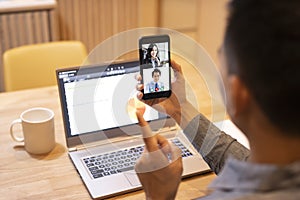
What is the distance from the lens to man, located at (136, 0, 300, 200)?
2.13ft

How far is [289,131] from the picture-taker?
69cm

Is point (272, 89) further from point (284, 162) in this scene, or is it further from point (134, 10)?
point (134, 10)

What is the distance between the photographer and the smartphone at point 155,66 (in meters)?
1.20

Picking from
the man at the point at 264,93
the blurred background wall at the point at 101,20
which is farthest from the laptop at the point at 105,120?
the blurred background wall at the point at 101,20

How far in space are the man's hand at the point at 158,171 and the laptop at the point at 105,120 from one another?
0.57 ft

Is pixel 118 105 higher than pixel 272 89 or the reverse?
the reverse

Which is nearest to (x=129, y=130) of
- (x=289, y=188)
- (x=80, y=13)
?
(x=289, y=188)

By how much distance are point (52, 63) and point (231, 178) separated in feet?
4.55

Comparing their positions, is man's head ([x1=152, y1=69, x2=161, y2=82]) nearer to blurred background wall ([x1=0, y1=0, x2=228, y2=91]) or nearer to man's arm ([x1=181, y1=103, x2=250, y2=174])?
man's arm ([x1=181, y1=103, x2=250, y2=174])

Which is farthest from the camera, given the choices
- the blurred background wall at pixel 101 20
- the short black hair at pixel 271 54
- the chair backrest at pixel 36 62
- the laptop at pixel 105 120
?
the blurred background wall at pixel 101 20

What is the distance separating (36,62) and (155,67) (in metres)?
0.92

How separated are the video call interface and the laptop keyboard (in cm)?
18

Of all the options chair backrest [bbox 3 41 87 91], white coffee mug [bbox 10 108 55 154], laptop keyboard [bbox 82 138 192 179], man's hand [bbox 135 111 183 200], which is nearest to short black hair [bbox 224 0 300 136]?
man's hand [bbox 135 111 183 200]

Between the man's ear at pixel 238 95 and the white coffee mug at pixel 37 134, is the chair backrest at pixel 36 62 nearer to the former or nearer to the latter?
the white coffee mug at pixel 37 134
